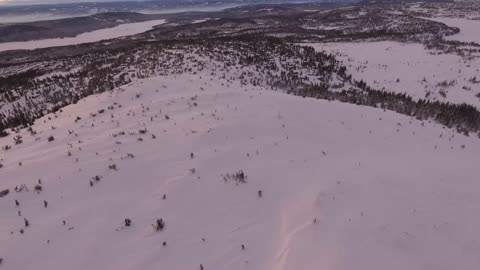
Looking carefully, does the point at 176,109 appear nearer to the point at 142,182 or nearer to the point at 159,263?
the point at 142,182

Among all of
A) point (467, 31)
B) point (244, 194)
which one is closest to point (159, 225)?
point (244, 194)

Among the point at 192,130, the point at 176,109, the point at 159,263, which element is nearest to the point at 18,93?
the point at 176,109

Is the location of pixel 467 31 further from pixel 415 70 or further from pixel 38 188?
pixel 38 188

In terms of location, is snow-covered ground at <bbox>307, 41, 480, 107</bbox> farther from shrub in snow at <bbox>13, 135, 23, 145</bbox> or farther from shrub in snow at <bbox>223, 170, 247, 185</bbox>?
shrub in snow at <bbox>13, 135, 23, 145</bbox>

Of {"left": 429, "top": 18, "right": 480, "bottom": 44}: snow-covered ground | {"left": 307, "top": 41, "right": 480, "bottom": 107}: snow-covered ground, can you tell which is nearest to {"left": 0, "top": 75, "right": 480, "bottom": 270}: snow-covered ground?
{"left": 307, "top": 41, "right": 480, "bottom": 107}: snow-covered ground

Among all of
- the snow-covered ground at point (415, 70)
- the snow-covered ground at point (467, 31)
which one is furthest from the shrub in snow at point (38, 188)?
the snow-covered ground at point (467, 31)
